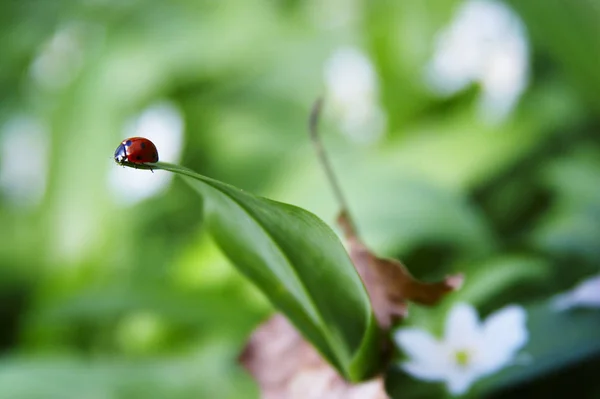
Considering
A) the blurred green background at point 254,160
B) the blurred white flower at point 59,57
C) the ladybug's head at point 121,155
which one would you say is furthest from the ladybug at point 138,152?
the blurred white flower at point 59,57

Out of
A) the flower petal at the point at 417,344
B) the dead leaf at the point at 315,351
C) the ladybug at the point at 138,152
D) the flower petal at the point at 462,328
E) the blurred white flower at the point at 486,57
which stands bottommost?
the flower petal at the point at 462,328

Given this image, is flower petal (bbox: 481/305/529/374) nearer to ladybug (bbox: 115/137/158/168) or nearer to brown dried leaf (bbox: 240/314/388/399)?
brown dried leaf (bbox: 240/314/388/399)

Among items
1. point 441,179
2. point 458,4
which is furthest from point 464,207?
point 458,4

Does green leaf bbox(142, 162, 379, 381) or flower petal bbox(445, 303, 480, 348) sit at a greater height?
green leaf bbox(142, 162, 379, 381)

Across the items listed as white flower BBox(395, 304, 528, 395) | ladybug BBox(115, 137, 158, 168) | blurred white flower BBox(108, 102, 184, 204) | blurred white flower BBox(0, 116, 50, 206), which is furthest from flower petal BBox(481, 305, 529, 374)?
blurred white flower BBox(0, 116, 50, 206)

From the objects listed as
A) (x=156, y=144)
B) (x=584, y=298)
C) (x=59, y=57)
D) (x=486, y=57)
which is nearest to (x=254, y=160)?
(x=156, y=144)

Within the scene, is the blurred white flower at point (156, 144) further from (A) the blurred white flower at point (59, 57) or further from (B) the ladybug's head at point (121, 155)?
(B) the ladybug's head at point (121, 155)
